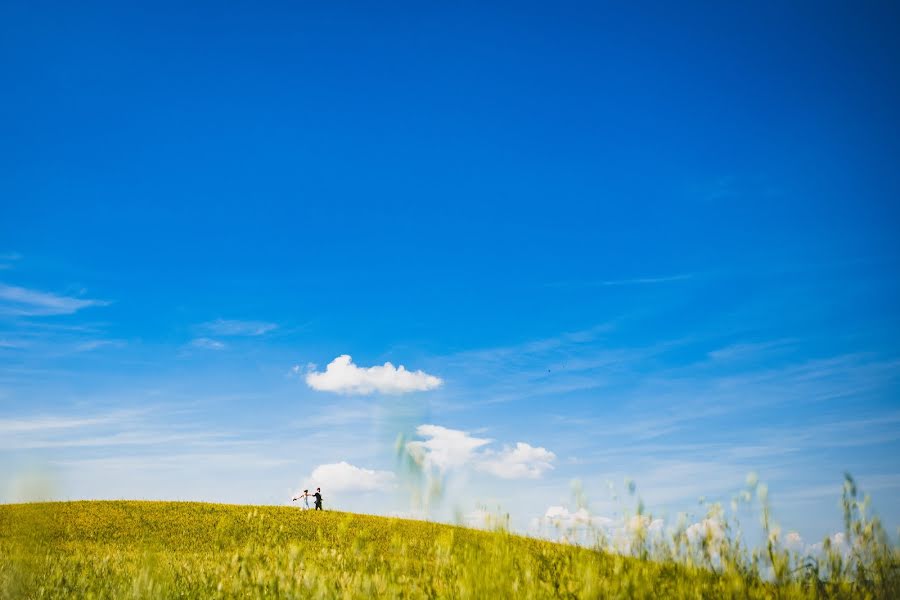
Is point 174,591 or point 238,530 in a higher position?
point 238,530

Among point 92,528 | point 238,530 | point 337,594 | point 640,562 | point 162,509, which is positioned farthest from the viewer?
point 162,509

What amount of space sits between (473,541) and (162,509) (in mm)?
25742

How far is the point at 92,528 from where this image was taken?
25.5 metres

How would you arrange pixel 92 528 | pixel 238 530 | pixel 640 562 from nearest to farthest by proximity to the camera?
1. pixel 640 562
2. pixel 238 530
3. pixel 92 528

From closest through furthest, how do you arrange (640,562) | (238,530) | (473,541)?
(640,562), (238,530), (473,541)

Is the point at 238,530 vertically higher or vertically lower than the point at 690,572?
higher

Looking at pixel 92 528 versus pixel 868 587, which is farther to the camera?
pixel 92 528

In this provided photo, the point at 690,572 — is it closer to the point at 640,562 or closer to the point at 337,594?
the point at 640,562

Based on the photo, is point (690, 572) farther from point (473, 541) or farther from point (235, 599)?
point (235, 599)

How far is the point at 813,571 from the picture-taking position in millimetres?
6453

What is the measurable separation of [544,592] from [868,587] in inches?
123

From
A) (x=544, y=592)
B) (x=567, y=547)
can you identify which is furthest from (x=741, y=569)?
(x=567, y=547)

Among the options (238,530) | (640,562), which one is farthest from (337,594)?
(640,562)

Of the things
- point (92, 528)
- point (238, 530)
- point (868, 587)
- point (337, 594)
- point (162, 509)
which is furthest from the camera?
point (162, 509)
